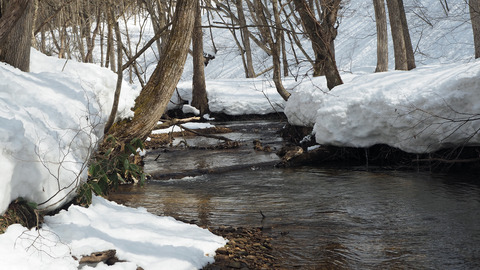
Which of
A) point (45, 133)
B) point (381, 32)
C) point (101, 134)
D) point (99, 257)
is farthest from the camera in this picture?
point (381, 32)

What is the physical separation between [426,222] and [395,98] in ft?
12.7

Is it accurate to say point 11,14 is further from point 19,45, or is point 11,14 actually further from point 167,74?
point 167,74

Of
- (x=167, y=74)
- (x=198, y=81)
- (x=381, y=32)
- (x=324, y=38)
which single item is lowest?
(x=167, y=74)

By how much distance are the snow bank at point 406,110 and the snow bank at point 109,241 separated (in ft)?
15.4

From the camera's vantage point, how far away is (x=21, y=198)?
4223 mm

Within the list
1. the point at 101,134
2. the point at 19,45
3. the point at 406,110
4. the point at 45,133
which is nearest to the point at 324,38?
the point at 406,110

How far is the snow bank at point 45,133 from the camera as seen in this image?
4.22m

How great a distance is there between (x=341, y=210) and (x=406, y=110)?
3.31m

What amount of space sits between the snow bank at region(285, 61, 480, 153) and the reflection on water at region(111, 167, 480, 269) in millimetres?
754

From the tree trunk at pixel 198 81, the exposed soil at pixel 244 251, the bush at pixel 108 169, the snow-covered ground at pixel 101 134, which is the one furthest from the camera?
the tree trunk at pixel 198 81

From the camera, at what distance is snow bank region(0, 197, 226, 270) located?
3736mm

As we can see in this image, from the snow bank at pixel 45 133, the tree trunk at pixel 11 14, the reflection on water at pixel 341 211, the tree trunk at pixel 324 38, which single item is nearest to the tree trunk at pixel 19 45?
the snow bank at pixel 45 133

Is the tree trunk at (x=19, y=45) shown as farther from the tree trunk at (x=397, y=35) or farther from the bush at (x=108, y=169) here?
the tree trunk at (x=397, y=35)

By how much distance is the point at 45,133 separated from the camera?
15.9 feet
